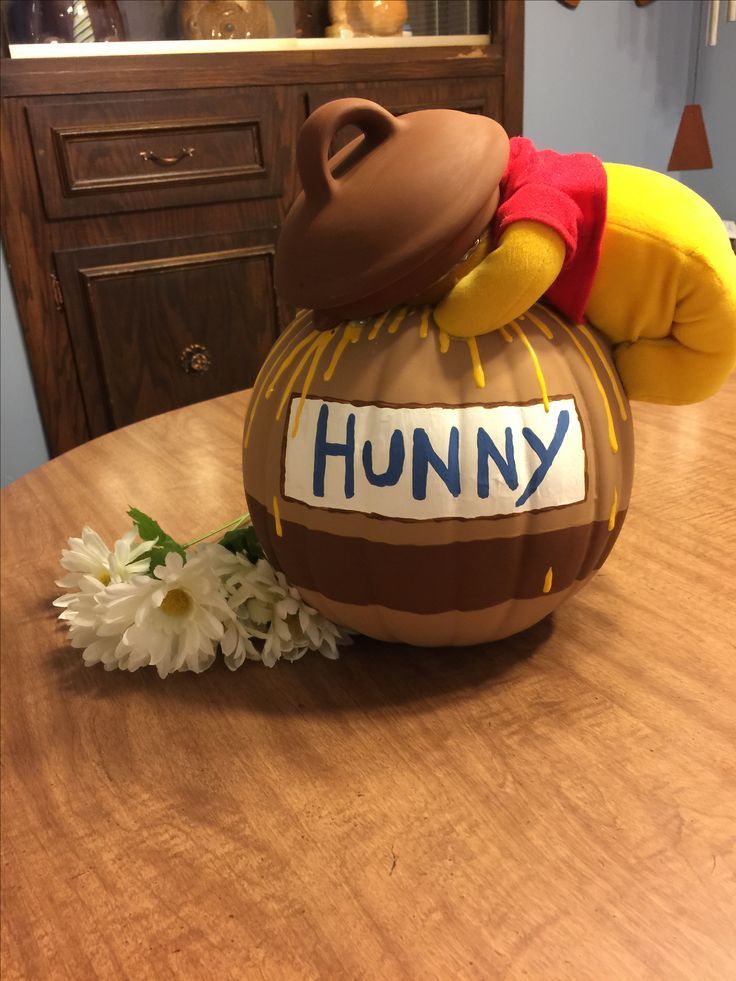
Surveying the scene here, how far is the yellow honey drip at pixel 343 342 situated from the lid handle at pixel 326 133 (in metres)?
0.07

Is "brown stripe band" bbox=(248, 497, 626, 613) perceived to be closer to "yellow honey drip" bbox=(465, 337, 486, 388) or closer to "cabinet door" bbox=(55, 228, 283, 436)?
"yellow honey drip" bbox=(465, 337, 486, 388)

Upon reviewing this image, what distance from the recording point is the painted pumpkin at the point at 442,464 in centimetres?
45

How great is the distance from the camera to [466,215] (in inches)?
17.0

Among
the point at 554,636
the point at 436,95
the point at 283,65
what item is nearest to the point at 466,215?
the point at 554,636

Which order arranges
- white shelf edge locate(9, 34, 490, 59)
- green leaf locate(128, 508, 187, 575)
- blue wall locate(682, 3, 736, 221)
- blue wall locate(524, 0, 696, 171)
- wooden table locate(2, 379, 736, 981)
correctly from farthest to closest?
blue wall locate(682, 3, 736, 221) → blue wall locate(524, 0, 696, 171) → white shelf edge locate(9, 34, 490, 59) → green leaf locate(128, 508, 187, 575) → wooden table locate(2, 379, 736, 981)

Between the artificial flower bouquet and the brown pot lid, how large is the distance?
7.7 inches

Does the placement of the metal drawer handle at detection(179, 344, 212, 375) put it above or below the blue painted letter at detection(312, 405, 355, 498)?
below

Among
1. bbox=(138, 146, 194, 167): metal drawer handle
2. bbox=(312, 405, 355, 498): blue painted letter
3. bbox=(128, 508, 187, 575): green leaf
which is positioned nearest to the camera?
bbox=(312, 405, 355, 498): blue painted letter

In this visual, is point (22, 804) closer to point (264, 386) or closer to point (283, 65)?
Result: point (264, 386)

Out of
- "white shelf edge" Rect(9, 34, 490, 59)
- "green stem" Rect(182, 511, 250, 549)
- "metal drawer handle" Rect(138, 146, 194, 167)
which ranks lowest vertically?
"green stem" Rect(182, 511, 250, 549)

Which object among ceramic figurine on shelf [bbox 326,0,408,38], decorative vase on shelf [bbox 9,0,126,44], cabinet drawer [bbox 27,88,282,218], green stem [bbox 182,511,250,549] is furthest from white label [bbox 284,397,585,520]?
ceramic figurine on shelf [bbox 326,0,408,38]

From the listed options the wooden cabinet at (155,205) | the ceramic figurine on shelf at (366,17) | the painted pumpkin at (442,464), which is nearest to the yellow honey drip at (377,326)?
the painted pumpkin at (442,464)

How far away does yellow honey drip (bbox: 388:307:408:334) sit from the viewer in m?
0.47

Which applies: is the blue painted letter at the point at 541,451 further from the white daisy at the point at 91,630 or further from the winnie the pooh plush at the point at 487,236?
the white daisy at the point at 91,630
